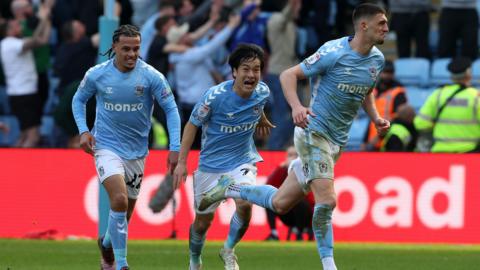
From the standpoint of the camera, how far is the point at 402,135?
2044cm

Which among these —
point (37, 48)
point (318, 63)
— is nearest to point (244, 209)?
point (318, 63)

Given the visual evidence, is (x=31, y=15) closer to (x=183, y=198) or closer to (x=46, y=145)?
(x=46, y=145)

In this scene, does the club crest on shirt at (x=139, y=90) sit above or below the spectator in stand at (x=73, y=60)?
above

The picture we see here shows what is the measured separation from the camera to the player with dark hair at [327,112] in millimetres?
12172

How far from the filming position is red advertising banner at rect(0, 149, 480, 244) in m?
19.4

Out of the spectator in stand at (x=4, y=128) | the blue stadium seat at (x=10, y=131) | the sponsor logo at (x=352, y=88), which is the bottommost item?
the blue stadium seat at (x=10, y=131)

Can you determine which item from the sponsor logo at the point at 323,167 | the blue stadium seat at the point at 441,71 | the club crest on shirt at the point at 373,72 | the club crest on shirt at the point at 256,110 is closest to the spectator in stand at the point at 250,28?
the blue stadium seat at the point at 441,71

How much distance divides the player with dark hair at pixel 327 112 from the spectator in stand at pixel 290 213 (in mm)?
6928

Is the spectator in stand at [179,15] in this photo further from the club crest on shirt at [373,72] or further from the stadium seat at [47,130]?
the club crest on shirt at [373,72]

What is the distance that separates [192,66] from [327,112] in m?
9.53

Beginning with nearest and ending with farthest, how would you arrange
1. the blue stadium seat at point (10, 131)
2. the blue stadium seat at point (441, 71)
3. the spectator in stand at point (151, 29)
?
the spectator in stand at point (151, 29), the blue stadium seat at point (441, 71), the blue stadium seat at point (10, 131)

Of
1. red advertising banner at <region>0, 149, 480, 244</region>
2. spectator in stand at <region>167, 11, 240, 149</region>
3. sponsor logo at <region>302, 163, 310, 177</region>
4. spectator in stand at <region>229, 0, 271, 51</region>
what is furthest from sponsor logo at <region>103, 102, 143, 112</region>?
spectator in stand at <region>229, 0, 271, 51</region>

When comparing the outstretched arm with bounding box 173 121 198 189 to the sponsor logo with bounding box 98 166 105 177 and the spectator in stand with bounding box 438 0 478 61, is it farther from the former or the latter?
the spectator in stand with bounding box 438 0 478 61

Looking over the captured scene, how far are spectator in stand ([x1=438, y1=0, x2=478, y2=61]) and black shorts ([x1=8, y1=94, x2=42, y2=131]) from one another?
6.86 m
